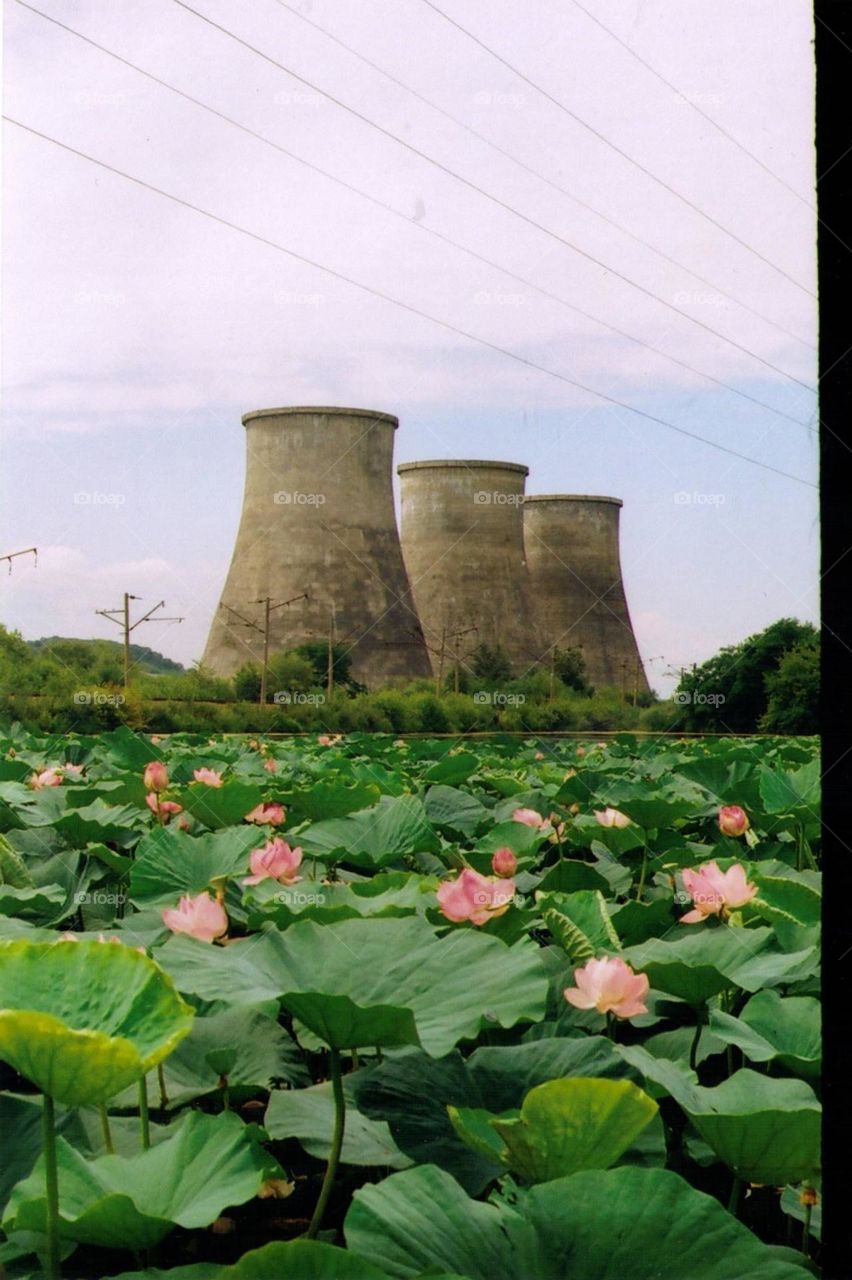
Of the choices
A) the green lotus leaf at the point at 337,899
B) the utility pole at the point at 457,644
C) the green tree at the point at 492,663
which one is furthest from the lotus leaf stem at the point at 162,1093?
the green tree at the point at 492,663

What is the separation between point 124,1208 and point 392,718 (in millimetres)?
15178

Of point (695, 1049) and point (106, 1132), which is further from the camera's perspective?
point (695, 1049)

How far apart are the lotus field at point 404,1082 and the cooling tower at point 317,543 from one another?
1728 centimetres

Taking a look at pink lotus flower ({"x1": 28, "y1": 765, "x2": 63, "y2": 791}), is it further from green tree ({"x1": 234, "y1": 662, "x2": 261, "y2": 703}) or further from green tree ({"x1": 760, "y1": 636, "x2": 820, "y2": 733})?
green tree ({"x1": 234, "y1": 662, "x2": 261, "y2": 703})

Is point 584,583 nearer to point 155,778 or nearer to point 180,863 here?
point 155,778

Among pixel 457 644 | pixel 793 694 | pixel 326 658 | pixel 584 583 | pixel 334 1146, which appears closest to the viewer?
pixel 334 1146

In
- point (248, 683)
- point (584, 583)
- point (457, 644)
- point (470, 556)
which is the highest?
point (470, 556)

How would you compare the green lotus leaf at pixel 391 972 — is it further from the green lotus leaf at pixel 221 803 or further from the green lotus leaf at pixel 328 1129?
the green lotus leaf at pixel 221 803

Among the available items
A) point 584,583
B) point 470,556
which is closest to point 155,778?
point 470,556

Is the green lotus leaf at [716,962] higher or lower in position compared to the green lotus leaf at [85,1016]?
lower

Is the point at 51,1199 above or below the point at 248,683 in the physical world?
above

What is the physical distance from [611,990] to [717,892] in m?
0.24

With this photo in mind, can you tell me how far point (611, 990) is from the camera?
55 centimetres

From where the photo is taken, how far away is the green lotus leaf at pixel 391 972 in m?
0.52
